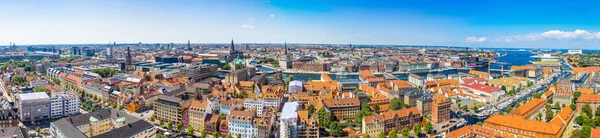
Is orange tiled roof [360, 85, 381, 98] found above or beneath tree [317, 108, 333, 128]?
above

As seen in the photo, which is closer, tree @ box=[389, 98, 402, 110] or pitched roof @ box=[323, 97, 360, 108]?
pitched roof @ box=[323, 97, 360, 108]

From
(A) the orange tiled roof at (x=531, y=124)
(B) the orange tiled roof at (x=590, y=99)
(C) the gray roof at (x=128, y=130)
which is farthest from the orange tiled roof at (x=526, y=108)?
(C) the gray roof at (x=128, y=130)

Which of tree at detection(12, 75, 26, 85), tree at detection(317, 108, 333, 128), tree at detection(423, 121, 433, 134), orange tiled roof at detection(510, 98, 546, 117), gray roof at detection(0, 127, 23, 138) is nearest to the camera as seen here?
gray roof at detection(0, 127, 23, 138)

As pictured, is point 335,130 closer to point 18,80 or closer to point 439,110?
point 439,110

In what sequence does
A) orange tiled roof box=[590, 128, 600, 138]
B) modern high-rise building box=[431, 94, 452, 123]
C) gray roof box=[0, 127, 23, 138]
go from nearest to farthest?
orange tiled roof box=[590, 128, 600, 138] → gray roof box=[0, 127, 23, 138] → modern high-rise building box=[431, 94, 452, 123]

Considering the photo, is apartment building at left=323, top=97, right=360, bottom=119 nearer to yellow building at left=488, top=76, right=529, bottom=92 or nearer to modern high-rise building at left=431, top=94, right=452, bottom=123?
modern high-rise building at left=431, top=94, right=452, bottom=123

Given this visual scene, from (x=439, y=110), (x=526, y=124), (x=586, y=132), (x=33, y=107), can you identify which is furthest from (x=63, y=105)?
(x=586, y=132)

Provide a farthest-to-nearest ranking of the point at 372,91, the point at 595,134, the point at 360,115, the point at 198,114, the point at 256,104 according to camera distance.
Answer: the point at 372,91, the point at 256,104, the point at 360,115, the point at 198,114, the point at 595,134

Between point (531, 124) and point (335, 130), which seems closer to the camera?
point (531, 124)

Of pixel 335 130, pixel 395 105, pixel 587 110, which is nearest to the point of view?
pixel 335 130

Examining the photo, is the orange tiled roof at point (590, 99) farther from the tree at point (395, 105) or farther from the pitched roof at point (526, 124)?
the tree at point (395, 105)

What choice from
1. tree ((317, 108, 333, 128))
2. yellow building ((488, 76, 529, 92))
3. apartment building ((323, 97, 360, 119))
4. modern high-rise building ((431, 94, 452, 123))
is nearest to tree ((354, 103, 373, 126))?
apartment building ((323, 97, 360, 119))

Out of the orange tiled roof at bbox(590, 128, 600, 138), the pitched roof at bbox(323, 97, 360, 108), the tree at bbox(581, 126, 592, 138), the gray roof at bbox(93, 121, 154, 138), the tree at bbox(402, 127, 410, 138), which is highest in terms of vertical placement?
the pitched roof at bbox(323, 97, 360, 108)
